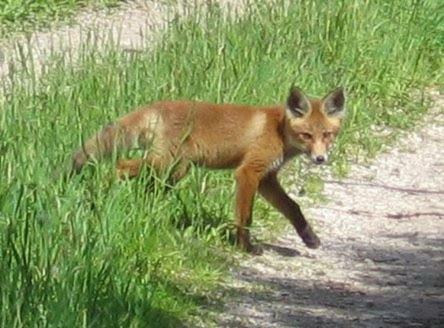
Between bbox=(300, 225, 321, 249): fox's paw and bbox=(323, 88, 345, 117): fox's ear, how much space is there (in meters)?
0.76

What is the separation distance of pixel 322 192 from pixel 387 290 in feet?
6.52

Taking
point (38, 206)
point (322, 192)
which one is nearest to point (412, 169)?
point (322, 192)

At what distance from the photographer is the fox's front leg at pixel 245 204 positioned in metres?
9.36

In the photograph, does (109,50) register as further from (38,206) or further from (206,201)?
(38,206)

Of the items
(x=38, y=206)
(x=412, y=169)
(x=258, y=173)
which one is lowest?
(x=412, y=169)

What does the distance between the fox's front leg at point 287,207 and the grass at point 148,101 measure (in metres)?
0.28

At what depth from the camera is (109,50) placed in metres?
10.7

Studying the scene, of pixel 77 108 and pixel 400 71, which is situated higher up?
pixel 77 108

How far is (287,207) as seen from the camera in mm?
9625

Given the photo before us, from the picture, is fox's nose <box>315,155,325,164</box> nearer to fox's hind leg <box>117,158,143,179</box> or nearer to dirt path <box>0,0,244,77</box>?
fox's hind leg <box>117,158,143,179</box>

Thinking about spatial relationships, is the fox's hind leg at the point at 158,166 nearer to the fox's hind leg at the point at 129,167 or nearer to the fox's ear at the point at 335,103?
the fox's hind leg at the point at 129,167

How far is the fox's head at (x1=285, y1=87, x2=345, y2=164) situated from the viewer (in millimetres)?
9711

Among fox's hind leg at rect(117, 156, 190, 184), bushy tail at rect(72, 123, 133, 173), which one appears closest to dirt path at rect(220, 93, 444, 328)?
fox's hind leg at rect(117, 156, 190, 184)

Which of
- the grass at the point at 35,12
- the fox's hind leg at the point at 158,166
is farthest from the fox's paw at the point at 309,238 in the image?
the grass at the point at 35,12
